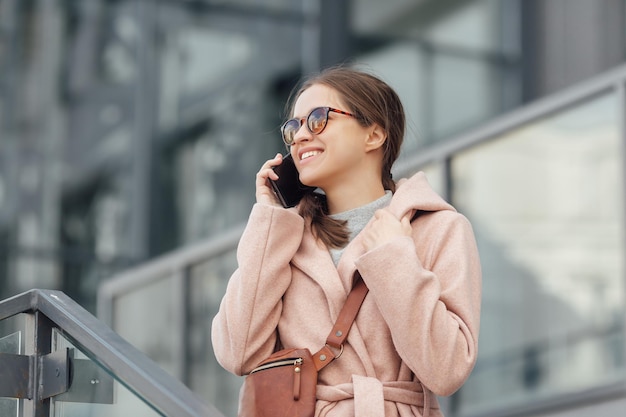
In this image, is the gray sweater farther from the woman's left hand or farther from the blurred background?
the blurred background

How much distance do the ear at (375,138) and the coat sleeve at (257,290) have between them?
0.23 metres

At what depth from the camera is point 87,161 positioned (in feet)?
44.9

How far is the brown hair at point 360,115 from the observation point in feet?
9.79

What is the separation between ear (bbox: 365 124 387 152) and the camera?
301cm

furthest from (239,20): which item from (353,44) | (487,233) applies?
(487,233)

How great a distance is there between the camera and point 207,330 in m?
8.42

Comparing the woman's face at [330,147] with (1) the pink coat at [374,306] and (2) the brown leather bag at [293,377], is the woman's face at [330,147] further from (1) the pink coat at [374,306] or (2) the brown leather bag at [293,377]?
(2) the brown leather bag at [293,377]

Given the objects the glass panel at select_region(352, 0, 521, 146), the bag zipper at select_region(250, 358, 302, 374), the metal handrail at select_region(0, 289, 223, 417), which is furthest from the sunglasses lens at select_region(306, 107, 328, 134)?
the glass panel at select_region(352, 0, 521, 146)

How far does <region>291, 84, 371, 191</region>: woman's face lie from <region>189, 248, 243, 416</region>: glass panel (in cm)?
509

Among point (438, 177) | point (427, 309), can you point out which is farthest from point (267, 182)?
point (438, 177)

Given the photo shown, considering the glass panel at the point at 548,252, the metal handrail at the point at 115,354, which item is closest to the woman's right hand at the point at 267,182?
the metal handrail at the point at 115,354

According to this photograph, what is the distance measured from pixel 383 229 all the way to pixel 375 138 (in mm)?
306

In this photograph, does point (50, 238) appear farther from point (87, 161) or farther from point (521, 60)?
point (521, 60)

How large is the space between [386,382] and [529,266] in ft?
12.6
